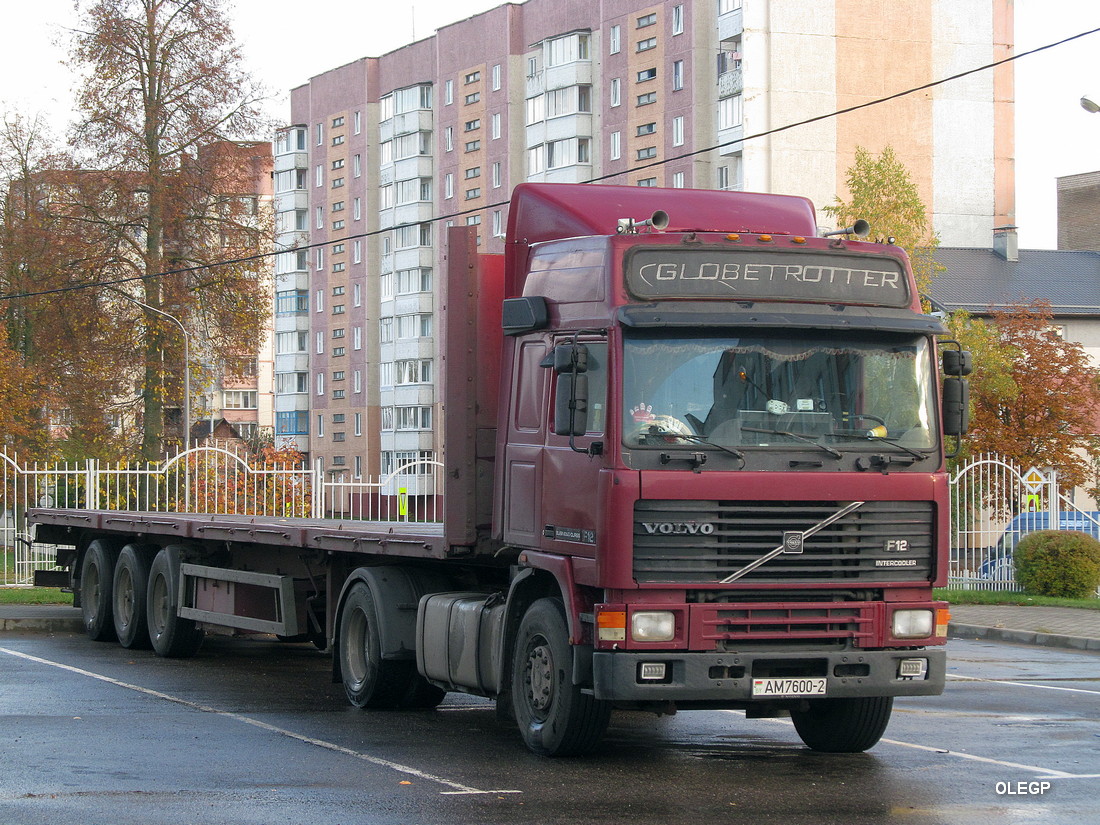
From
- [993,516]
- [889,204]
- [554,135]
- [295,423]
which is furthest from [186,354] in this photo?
[295,423]

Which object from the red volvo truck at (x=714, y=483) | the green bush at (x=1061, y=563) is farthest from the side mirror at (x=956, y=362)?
the green bush at (x=1061, y=563)

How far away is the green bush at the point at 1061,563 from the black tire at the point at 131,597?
13.6m

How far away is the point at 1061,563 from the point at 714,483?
16.4 metres

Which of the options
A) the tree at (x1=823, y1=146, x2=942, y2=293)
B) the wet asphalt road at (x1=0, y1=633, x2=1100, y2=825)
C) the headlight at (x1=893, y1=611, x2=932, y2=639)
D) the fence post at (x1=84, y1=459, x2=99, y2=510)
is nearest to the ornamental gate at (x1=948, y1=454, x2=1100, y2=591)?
the wet asphalt road at (x1=0, y1=633, x2=1100, y2=825)

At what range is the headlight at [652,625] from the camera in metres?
8.96

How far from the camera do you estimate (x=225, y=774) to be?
9039 millimetres

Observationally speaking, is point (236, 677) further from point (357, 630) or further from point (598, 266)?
point (598, 266)

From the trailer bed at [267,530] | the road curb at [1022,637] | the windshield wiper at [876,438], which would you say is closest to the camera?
the windshield wiper at [876,438]

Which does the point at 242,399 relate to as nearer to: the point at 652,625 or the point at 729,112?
the point at 729,112

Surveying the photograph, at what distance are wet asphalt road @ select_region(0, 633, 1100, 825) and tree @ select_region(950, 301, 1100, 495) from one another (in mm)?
34355

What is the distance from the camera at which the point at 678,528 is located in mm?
8992

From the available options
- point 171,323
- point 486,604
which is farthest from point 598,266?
point 171,323

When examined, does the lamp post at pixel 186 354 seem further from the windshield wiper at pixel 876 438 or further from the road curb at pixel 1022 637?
the windshield wiper at pixel 876 438

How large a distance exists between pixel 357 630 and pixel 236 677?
260 centimetres
